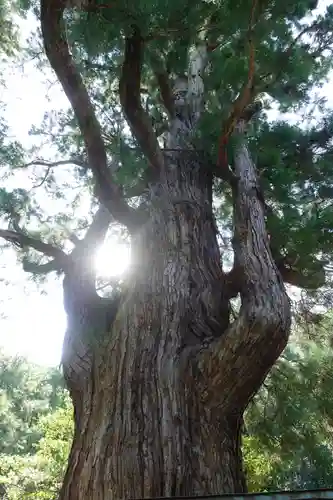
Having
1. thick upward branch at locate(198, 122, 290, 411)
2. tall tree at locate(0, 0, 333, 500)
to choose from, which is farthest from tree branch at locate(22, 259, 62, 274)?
thick upward branch at locate(198, 122, 290, 411)

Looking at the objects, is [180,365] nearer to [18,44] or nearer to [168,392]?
[168,392]

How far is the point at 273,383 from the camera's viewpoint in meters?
3.61

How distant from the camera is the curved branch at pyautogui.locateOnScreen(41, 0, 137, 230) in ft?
6.22

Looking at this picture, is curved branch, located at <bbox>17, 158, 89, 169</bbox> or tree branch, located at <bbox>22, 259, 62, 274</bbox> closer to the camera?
tree branch, located at <bbox>22, 259, 62, 274</bbox>

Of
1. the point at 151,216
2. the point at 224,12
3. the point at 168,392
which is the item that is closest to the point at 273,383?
the point at 151,216

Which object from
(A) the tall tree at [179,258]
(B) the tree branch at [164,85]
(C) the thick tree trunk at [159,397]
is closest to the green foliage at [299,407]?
(A) the tall tree at [179,258]

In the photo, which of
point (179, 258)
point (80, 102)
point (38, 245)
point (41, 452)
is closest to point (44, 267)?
point (38, 245)

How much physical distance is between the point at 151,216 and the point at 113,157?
1265 mm

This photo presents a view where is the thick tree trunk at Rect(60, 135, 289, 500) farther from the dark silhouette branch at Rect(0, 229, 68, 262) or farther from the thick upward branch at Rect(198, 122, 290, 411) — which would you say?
the dark silhouette branch at Rect(0, 229, 68, 262)

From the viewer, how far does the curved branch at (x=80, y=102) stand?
1896mm

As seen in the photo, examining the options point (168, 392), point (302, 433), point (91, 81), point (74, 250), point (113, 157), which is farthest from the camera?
point (91, 81)

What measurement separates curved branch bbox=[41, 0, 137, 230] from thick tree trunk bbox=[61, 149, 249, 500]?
0.31 m

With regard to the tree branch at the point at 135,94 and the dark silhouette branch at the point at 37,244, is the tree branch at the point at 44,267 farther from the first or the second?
the tree branch at the point at 135,94

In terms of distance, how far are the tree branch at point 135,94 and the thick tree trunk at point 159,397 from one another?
60 centimetres
